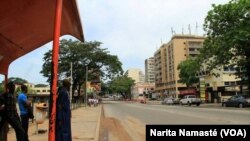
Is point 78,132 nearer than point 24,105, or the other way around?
point 24,105

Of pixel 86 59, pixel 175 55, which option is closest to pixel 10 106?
pixel 86 59

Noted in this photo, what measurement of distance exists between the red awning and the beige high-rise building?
389 feet

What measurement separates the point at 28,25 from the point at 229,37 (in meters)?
41.2

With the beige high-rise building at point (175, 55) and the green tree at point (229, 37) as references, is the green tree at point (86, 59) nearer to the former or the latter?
the green tree at point (229, 37)

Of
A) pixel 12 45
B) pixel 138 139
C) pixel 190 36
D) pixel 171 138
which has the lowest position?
pixel 138 139

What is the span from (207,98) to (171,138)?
79264 millimetres

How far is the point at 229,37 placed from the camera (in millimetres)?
45625

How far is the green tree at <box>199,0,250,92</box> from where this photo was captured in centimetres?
4466

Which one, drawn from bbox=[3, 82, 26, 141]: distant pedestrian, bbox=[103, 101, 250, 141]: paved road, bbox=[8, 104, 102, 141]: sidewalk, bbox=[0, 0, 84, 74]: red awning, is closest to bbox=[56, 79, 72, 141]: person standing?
bbox=[0, 0, 84, 74]: red awning

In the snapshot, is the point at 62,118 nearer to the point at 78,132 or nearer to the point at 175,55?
the point at 78,132

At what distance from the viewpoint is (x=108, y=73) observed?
79.4 meters

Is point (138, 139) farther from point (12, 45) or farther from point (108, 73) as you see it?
point (108, 73)

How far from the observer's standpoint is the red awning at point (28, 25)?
5656 mm

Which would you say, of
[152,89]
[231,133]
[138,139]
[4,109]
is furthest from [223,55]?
[152,89]
